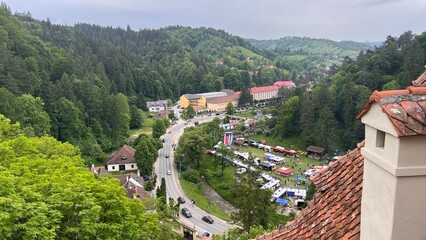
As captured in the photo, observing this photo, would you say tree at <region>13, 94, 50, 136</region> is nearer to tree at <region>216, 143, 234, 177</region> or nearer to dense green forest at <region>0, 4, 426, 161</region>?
dense green forest at <region>0, 4, 426, 161</region>

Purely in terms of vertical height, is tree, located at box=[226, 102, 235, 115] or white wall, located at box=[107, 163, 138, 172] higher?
tree, located at box=[226, 102, 235, 115]

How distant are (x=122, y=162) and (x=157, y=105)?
50.4 meters

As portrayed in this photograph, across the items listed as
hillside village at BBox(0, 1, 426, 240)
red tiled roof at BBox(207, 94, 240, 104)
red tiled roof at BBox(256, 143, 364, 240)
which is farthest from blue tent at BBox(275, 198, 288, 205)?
red tiled roof at BBox(207, 94, 240, 104)

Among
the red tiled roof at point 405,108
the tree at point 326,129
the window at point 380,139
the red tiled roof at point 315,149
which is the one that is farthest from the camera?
the tree at point 326,129

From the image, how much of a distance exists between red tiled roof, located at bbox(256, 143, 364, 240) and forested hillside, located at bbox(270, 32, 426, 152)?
5868cm

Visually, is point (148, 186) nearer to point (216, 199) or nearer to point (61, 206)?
point (216, 199)

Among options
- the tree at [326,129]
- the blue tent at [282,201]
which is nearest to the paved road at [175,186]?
the blue tent at [282,201]

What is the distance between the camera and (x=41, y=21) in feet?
436

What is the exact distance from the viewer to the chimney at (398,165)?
3.42 meters

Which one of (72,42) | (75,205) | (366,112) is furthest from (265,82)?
(366,112)

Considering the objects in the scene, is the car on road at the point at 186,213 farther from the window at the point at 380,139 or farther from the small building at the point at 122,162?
the window at the point at 380,139

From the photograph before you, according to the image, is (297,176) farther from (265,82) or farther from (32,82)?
(265,82)

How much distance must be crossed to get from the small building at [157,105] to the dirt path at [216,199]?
51899 millimetres

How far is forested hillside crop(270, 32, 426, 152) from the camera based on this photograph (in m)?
64.1
